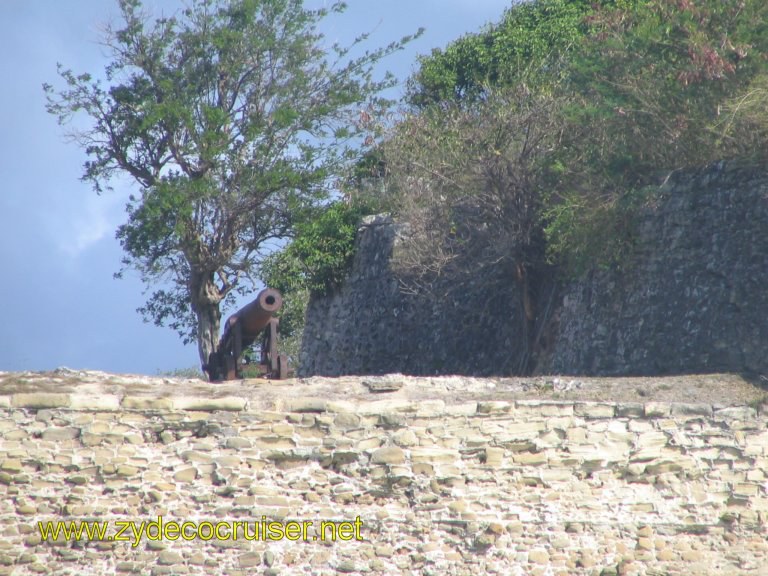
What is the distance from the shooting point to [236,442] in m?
9.11

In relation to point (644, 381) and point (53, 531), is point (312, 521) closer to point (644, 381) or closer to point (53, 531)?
point (53, 531)

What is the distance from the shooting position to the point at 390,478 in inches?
360

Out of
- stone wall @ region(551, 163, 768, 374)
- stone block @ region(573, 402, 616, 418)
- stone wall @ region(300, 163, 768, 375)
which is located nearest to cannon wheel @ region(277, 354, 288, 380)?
stone wall @ region(300, 163, 768, 375)

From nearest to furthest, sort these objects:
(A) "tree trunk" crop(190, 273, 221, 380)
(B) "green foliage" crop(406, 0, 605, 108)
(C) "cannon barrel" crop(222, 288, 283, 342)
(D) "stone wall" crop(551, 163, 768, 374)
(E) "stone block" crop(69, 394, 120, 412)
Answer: (E) "stone block" crop(69, 394, 120, 412) < (D) "stone wall" crop(551, 163, 768, 374) < (C) "cannon barrel" crop(222, 288, 283, 342) < (A) "tree trunk" crop(190, 273, 221, 380) < (B) "green foliage" crop(406, 0, 605, 108)

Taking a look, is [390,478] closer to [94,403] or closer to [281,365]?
[94,403]

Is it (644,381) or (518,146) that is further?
(518,146)

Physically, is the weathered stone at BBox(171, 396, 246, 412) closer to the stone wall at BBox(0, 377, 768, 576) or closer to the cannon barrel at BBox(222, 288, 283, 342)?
the stone wall at BBox(0, 377, 768, 576)

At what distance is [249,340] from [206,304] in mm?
4472

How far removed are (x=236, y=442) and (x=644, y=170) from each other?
19.5 ft

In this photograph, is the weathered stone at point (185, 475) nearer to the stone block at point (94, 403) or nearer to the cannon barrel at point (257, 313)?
the stone block at point (94, 403)

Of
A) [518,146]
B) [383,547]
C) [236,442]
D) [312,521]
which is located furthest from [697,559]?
[518,146]

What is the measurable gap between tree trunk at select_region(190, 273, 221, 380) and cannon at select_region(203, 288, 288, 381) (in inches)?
135

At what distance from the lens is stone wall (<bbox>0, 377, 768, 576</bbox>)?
28.9 feet

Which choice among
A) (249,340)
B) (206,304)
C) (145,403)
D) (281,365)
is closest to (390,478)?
(145,403)
